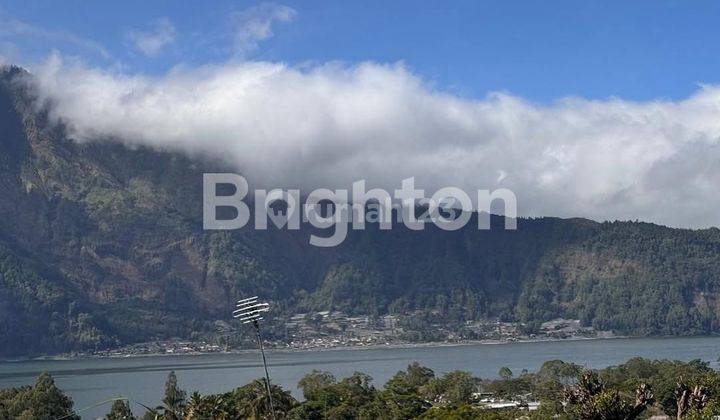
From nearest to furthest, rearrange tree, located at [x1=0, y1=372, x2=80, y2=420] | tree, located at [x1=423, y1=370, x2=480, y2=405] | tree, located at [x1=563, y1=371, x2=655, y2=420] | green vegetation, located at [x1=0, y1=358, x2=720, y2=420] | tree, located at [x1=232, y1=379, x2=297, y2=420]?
1. tree, located at [x1=563, y1=371, x2=655, y2=420]
2. green vegetation, located at [x1=0, y1=358, x2=720, y2=420]
3. tree, located at [x1=232, y1=379, x2=297, y2=420]
4. tree, located at [x1=0, y1=372, x2=80, y2=420]
5. tree, located at [x1=423, y1=370, x2=480, y2=405]

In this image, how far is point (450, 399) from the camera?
137m

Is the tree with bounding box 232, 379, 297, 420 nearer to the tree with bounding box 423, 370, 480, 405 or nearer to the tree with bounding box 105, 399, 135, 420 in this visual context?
the tree with bounding box 105, 399, 135, 420

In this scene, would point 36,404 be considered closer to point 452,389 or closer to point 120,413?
point 120,413

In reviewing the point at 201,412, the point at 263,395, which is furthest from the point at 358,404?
the point at 201,412

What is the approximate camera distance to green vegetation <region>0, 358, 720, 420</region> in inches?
2484

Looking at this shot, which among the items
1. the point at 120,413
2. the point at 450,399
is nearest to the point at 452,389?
the point at 450,399

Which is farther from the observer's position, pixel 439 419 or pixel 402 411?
pixel 402 411

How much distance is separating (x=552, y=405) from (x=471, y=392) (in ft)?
92.4

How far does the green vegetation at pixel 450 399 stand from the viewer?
2484 inches

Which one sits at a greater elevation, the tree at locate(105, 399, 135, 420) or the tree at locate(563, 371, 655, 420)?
the tree at locate(563, 371, 655, 420)

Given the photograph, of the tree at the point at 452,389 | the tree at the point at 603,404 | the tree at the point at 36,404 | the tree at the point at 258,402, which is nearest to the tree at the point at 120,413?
the tree at the point at 36,404

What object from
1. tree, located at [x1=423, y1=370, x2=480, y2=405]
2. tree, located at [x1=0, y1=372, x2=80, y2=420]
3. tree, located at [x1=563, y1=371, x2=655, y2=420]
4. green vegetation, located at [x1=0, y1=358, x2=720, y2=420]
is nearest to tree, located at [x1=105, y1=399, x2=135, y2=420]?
green vegetation, located at [x1=0, y1=358, x2=720, y2=420]

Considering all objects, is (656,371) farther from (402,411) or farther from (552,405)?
(402,411)

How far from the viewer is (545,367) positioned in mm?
182750
